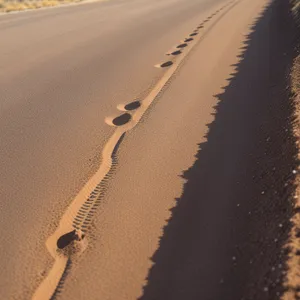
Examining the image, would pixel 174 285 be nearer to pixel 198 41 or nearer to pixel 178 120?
pixel 178 120

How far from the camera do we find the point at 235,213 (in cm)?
426

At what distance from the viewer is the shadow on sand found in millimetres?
3404

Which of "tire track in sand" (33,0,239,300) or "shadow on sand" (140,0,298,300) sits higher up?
"tire track in sand" (33,0,239,300)

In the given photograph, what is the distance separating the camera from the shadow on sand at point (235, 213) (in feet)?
11.2

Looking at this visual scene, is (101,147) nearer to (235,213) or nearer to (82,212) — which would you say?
(82,212)

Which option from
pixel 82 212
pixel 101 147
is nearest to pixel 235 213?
pixel 82 212

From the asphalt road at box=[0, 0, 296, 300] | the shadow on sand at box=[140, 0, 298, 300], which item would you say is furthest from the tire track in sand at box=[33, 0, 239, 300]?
the shadow on sand at box=[140, 0, 298, 300]

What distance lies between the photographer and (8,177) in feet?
17.2

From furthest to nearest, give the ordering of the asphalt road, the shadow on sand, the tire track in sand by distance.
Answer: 1. the asphalt road
2. the tire track in sand
3. the shadow on sand

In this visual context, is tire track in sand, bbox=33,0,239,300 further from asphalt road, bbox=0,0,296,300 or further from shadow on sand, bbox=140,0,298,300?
shadow on sand, bbox=140,0,298,300

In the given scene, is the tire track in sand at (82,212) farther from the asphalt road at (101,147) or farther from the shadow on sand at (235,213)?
the shadow on sand at (235,213)

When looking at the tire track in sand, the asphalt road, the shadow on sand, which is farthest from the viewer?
the asphalt road

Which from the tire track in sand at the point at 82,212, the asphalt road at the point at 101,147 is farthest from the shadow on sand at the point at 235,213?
the tire track in sand at the point at 82,212

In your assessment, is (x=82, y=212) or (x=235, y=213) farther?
(x=82, y=212)
